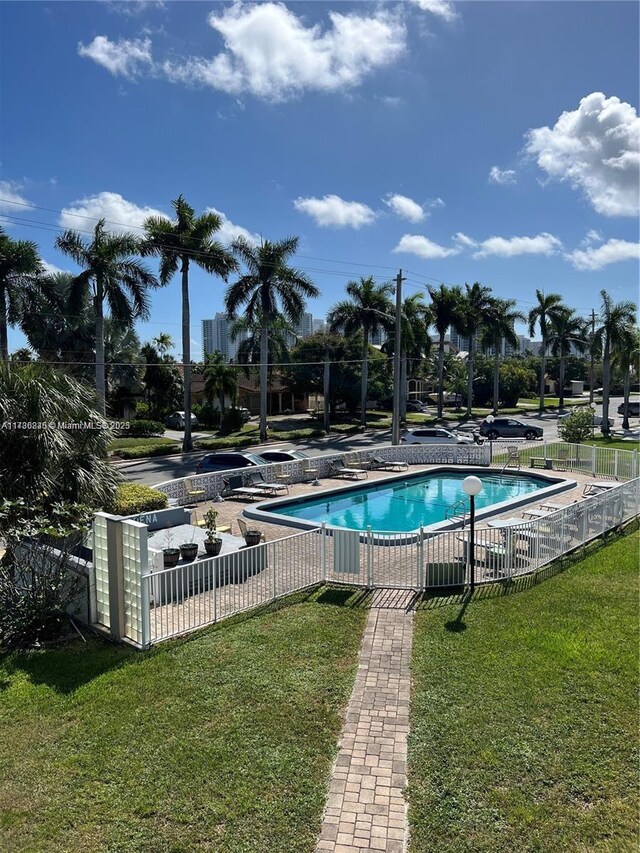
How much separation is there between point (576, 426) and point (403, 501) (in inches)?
541

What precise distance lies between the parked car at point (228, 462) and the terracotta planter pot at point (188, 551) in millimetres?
9506

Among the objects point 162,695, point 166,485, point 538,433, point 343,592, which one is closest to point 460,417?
point 538,433

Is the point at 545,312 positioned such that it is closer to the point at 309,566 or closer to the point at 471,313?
the point at 471,313

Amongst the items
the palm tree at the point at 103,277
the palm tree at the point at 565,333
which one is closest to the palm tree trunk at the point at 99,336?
the palm tree at the point at 103,277

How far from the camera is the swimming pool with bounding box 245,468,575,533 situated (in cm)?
1744

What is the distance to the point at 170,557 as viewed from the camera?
11.4 meters

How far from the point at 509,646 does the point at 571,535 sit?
543 centimetres

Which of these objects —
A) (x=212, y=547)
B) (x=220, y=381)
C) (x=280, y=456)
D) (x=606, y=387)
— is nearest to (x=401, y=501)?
(x=280, y=456)

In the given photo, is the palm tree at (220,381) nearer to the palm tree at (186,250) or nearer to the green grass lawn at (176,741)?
the palm tree at (186,250)

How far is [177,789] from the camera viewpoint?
5066mm

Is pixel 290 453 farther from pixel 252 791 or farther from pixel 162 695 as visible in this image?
pixel 252 791

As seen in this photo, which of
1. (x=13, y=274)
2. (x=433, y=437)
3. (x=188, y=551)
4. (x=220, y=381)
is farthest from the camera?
(x=220, y=381)

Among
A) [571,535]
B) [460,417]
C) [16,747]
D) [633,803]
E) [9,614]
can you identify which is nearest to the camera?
[633,803]

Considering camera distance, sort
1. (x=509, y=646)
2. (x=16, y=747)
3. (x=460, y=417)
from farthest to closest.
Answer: (x=460, y=417), (x=509, y=646), (x=16, y=747)
